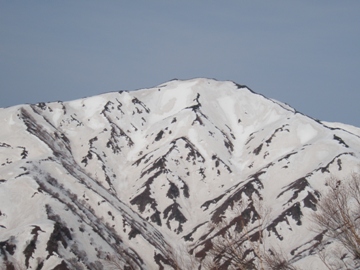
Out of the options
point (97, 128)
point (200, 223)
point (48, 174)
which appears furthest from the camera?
point (97, 128)

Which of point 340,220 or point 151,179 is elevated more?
point 340,220

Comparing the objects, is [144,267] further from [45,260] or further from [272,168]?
[272,168]

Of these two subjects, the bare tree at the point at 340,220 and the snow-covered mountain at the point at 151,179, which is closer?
the bare tree at the point at 340,220

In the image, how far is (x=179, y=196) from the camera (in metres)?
150

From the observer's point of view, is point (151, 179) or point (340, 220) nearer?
point (340, 220)

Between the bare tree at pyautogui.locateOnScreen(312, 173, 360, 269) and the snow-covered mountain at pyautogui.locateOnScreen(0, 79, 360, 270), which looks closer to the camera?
the bare tree at pyautogui.locateOnScreen(312, 173, 360, 269)

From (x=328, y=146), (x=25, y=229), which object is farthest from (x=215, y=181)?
(x=25, y=229)

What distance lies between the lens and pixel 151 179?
152875 millimetres

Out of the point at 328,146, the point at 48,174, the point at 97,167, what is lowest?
the point at 97,167

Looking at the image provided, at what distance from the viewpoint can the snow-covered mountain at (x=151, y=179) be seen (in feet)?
319

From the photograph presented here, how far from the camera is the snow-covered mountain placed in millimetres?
97188

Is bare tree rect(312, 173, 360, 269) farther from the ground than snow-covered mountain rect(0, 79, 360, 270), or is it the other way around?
bare tree rect(312, 173, 360, 269)

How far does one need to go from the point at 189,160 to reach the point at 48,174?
2234 inches

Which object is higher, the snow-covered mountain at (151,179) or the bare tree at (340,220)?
the bare tree at (340,220)
